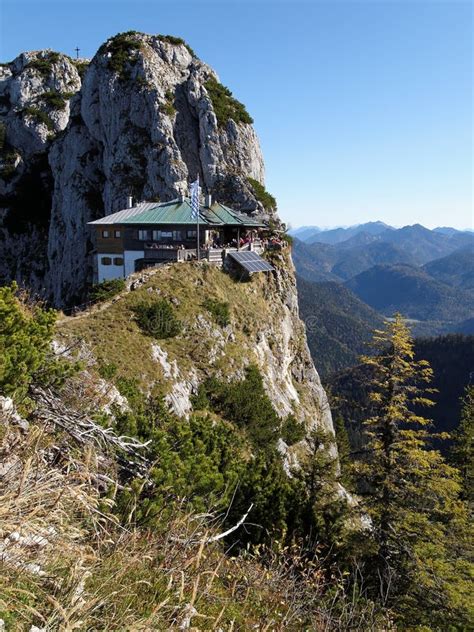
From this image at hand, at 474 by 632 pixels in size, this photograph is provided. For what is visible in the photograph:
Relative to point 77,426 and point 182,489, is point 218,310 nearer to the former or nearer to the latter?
point 182,489

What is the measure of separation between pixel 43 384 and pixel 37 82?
93193 millimetres

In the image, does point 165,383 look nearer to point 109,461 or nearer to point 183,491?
point 183,491

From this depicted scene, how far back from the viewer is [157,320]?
25.1 metres

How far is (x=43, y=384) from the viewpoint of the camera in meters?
8.45

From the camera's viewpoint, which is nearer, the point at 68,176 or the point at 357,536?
the point at 357,536

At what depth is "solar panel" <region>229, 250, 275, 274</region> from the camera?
34938mm

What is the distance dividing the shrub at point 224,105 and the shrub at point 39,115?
36556mm

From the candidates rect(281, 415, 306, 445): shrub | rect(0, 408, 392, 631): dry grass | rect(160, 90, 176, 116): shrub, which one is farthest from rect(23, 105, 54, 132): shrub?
rect(0, 408, 392, 631): dry grass

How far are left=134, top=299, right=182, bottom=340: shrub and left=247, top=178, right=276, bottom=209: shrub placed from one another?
96.0ft

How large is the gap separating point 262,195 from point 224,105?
1421 cm

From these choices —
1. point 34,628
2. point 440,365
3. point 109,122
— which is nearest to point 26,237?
point 109,122

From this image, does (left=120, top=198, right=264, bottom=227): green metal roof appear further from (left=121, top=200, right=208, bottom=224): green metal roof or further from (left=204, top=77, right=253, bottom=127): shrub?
(left=204, top=77, right=253, bottom=127): shrub

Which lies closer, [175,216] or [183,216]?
[183,216]

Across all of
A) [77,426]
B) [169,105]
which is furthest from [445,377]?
[77,426]
